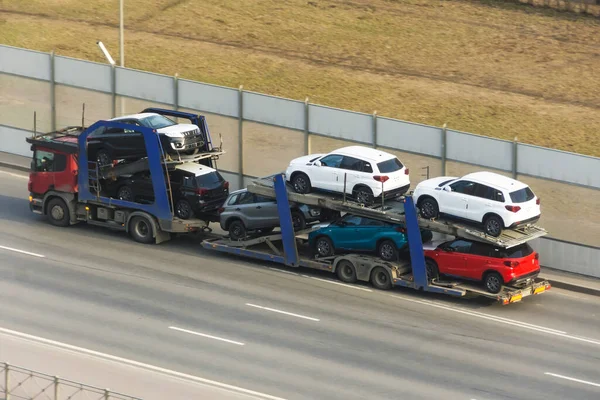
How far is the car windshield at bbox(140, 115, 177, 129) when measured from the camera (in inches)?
1340

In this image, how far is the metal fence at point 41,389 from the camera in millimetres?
21672

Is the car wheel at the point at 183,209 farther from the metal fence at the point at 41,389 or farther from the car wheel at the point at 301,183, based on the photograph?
the metal fence at the point at 41,389

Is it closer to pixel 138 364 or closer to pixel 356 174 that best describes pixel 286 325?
pixel 138 364

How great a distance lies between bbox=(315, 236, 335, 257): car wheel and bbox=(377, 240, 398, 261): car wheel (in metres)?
1.41

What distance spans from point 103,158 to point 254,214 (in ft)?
16.0

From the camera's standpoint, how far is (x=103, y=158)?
1355 inches

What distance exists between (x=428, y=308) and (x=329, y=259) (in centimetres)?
312

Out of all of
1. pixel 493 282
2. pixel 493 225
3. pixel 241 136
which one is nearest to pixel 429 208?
pixel 493 225

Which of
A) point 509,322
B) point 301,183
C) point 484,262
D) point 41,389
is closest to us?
point 41,389

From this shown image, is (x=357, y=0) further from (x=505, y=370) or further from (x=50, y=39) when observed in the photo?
(x=505, y=370)

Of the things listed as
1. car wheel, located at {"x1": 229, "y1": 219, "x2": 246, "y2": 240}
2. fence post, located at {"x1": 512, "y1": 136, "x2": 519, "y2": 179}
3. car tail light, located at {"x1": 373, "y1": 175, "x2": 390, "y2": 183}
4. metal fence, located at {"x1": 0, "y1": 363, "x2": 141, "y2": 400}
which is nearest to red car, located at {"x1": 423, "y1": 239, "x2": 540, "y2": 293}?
car tail light, located at {"x1": 373, "y1": 175, "x2": 390, "y2": 183}

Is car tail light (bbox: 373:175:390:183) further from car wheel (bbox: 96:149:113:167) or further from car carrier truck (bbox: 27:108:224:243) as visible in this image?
car wheel (bbox: 96:149:113:167)

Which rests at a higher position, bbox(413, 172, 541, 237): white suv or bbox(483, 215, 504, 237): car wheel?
bbox(413, 172, 541, 237): white suv

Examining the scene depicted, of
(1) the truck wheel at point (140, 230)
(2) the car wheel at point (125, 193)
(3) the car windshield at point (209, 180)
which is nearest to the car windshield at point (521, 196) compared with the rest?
(3) the car windshield at point (209, 180)
